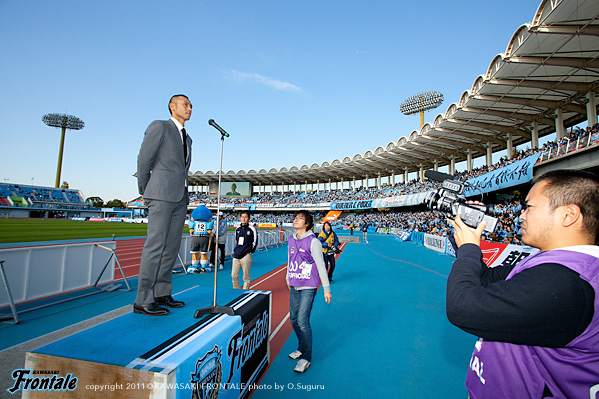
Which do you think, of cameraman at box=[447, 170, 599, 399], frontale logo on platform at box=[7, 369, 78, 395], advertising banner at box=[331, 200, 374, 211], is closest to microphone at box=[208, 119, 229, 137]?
frontale logo on platform at box=[7, 369, 78, 395]

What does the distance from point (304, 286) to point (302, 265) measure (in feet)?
0.86

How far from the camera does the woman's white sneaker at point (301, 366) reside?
3155 mm

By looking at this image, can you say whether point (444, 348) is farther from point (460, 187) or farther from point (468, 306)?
point (468, 306)

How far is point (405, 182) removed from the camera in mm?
42031

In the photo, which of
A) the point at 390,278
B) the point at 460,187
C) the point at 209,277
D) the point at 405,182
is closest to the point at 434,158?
the point at 405,182

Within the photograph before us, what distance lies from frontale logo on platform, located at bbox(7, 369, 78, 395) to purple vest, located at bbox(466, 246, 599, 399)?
2.25m

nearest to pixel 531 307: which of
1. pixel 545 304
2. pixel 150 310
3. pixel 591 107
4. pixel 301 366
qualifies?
pixel 545 304

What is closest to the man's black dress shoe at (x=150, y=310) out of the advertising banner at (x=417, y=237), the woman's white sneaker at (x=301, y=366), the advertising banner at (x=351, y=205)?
the woman's white sneaker at (x=301, y=366)

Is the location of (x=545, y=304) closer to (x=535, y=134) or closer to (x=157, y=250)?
(x=157, y=250)

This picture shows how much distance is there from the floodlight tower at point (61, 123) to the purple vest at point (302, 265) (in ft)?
283

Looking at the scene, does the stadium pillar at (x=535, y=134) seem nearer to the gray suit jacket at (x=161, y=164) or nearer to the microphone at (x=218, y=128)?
the microphone at (x=218, y=128)

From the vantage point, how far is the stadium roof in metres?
12.2

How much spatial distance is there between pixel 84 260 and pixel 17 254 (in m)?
1.39

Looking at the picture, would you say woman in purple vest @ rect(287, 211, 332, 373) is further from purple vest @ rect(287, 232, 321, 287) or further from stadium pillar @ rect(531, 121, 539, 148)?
stadium pillar @ rect(531, 121, 539, 148)
